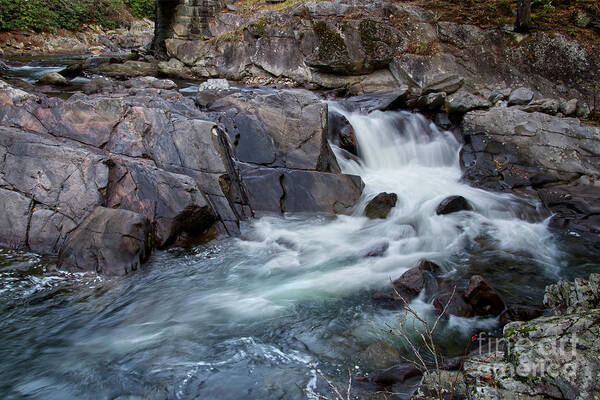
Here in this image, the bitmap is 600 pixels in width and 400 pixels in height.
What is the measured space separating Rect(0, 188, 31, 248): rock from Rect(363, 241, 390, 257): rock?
4.88 meters

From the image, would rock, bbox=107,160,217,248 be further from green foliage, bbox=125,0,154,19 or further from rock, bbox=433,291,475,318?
green foliage, bbox=125,0,154,19

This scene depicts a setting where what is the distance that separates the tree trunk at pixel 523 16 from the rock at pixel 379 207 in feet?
30.8

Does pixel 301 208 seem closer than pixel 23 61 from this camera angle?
Yes

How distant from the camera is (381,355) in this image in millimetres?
3863

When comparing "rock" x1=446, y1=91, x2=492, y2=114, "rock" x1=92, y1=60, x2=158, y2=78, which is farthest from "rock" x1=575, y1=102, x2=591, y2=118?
"rock" x1=92, y1=60, x2=158, y2=78

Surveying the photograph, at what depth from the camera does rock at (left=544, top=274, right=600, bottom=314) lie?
3.69m

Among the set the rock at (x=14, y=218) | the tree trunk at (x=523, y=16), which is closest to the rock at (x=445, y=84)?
the tree trunk at (x=523, y=16)

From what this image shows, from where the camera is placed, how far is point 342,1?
49.7 feet

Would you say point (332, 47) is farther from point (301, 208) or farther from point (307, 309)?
point (307, 309)

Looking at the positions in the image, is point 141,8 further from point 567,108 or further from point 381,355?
point 381,355

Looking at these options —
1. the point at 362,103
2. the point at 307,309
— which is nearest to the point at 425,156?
the point at 362,103

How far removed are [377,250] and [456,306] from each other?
1895mm

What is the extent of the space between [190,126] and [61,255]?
2.99 metres

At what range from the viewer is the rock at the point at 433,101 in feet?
36.2
